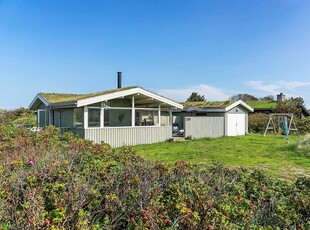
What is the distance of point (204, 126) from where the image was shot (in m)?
18.1

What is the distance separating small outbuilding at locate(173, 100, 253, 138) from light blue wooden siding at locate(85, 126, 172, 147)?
8.24 ft

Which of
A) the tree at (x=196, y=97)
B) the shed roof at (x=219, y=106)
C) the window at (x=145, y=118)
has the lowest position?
the window at (x=145, y=118)

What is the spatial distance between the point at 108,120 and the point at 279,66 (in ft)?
39.3

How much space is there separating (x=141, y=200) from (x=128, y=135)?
37.4ft

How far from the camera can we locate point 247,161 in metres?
9.02

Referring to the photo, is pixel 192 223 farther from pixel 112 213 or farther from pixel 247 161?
pixel 247 161

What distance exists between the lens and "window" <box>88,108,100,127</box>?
44.4ft

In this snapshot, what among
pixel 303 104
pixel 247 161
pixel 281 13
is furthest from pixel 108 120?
pixel 303 104

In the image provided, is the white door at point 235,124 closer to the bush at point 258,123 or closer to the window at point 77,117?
the bush at point 258,123

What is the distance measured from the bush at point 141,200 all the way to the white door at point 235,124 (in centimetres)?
1668

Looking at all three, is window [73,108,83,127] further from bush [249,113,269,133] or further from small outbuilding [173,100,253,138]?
bush [249,113,269,133]

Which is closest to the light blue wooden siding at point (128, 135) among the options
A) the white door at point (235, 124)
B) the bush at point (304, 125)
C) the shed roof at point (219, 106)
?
the shed roof at point (219, 106)

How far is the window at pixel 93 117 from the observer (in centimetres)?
1354

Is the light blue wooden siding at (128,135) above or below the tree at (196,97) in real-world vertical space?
below
